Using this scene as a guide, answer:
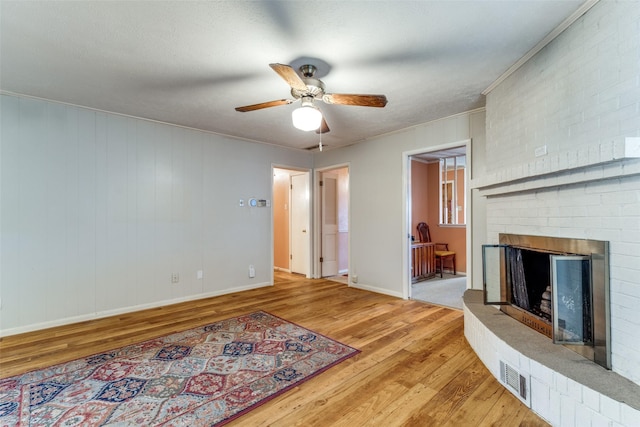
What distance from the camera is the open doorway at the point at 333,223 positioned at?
5.71m

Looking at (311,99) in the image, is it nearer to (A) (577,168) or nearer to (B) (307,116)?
(B) (307,116)

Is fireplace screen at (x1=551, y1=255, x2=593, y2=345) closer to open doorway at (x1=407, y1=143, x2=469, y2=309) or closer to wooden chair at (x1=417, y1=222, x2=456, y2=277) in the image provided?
open doorway at (x1=407, y1=143, x2=469, y2=309)

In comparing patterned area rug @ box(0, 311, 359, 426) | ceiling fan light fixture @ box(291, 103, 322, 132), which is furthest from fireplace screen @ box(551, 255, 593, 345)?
ceiling fan light fixture @ box(291, 103, 322, 132)

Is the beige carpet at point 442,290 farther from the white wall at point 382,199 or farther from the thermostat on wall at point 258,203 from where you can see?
the thermostat on wall at point 258,203

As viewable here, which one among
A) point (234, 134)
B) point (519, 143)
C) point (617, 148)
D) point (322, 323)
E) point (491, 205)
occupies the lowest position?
point (322, 323)

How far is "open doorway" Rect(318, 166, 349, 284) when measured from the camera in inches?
225

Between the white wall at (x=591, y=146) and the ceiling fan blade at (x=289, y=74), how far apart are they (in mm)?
1753

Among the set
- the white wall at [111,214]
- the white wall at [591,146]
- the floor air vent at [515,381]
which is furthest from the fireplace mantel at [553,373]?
the white wall at [111,214]

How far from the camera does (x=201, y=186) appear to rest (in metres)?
4.28

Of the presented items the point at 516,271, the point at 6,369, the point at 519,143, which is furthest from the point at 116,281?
the point at 519,143

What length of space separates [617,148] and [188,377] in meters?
2.95

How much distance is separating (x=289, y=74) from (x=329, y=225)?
404cm

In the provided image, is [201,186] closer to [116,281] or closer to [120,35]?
[116,281]

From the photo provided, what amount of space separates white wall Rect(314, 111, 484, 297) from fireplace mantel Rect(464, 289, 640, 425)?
6.60 feet
